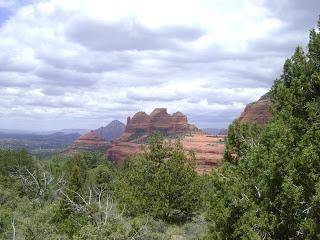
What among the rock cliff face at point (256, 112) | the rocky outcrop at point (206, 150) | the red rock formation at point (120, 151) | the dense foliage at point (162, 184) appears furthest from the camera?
the red rock formation at point (120, 151)

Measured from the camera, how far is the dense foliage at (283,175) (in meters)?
15.6

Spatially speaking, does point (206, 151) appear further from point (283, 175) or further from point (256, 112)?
point (283, 175)

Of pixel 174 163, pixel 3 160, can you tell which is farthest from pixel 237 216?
pixel 3 160

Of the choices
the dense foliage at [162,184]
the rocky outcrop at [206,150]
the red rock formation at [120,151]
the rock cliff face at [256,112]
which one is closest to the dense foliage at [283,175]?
the dense foliage at [162,184]

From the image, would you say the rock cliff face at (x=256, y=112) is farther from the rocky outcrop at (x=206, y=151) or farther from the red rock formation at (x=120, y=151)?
the red rock formation at (x=120, y=151)

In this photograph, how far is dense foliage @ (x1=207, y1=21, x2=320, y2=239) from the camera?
15.6 meters

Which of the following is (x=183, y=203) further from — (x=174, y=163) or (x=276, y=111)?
(x=276, y=111)

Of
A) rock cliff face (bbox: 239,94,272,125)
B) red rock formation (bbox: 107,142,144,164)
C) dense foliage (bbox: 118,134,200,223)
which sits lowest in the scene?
red rock formation (bbox: 107,142,144,164)

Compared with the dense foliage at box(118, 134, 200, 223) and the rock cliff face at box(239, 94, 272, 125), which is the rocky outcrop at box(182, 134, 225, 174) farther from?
the dense foliage at box(118, 134, 200, 223)

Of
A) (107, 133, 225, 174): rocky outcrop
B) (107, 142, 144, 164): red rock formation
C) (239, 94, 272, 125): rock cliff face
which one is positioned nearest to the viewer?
(107, 133, 225, 174): rocky outcrop

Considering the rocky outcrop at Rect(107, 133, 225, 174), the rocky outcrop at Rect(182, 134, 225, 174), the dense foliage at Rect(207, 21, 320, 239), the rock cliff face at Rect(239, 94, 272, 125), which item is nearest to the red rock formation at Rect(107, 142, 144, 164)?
the rocky outcrop at Rect(107, 133, 225, 174)

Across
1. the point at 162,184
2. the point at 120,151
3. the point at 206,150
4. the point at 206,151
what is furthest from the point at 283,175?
the point at 120,151

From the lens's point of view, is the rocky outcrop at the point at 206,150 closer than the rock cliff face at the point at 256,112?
Yes

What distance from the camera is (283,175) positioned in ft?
52.2
